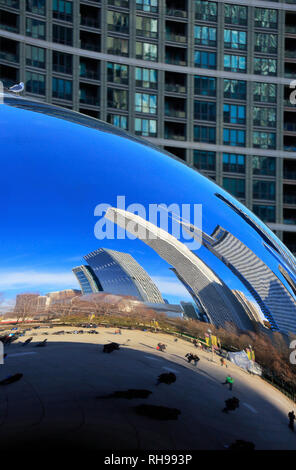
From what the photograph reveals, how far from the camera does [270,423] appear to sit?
1.59m

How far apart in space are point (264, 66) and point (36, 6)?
19.1m

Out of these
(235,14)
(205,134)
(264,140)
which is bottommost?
(264,140)

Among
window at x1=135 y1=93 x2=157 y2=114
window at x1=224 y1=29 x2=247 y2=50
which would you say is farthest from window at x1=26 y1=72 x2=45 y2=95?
window at x1=224 y1=29 x2=247 y2=50

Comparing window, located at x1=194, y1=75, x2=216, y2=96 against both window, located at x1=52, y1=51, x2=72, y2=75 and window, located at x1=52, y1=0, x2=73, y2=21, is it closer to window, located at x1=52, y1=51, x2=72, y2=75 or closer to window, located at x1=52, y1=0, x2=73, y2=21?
window, located at x1=52, y1=51, x2=72, y2=75

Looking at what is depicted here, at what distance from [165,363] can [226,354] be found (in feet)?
0.61

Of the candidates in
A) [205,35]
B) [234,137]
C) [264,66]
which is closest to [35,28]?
[205,35]

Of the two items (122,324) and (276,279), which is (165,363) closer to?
(122,324)

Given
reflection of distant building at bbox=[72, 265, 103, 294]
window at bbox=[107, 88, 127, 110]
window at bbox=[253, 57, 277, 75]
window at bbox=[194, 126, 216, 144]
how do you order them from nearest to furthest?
1. reflection of distant building at bbox=[72, 265, 103, 294]
2. window at bbox=[107, 88, 127, 110]
3. window at bbox=[194, 126, 216, 144]
4. window at bbox=[253, 57, 277, 75]

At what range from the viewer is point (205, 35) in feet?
156

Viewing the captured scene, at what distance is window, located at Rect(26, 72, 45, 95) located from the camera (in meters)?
42.5

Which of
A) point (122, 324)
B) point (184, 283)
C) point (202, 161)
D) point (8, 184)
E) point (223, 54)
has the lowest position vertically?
point (202, 161)

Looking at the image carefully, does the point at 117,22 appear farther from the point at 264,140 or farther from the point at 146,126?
the point at 264,140

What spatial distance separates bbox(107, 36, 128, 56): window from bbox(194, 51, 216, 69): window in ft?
19.4
